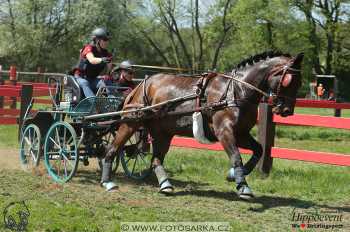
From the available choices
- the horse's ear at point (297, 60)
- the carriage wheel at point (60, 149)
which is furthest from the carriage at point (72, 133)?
the horse's ear at point (297, 60)

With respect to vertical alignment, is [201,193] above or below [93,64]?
below

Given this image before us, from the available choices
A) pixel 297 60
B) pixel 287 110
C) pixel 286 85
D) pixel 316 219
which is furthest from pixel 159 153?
pixel 316 219

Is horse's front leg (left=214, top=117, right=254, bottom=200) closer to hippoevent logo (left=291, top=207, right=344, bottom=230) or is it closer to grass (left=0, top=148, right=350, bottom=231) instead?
grass (left=0, top=148, right=350, bottom=231)

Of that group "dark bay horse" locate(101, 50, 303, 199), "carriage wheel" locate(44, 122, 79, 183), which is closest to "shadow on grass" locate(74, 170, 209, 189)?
"carriage wheel" locate(44, 122, 79, 183)

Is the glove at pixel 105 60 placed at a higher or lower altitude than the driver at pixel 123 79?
higher

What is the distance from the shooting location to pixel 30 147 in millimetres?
10094

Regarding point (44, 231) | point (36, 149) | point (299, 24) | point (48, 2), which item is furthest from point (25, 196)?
point (48, 2)

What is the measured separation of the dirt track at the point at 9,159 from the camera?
10680 mm

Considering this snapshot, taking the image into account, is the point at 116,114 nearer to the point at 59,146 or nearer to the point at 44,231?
the point at 59,146

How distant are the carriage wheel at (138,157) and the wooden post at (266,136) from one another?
189cm

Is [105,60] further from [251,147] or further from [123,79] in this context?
[251,147]

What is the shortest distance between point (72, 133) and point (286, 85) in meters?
3.31

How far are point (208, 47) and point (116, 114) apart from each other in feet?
149

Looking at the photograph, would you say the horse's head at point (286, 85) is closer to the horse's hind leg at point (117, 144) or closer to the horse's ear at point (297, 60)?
the horse's ear at point (297, 60)
